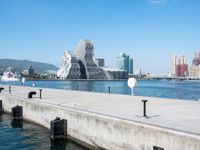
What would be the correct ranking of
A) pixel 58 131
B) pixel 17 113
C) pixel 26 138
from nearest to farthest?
1. pixel 58 131
2. pixel 26 138
3. pixel 17 113

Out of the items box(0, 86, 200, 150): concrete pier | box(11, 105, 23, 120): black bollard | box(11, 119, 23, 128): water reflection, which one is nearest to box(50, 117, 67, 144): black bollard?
box(0, 86, 200, 150): concrete pier

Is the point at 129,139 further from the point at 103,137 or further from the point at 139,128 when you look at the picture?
the point at 103,137

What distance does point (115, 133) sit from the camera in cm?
1464

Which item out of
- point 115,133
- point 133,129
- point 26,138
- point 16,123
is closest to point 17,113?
point 16,123

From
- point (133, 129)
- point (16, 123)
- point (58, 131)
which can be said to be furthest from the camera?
point (16, 123)

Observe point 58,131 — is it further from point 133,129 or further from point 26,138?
point 133,129

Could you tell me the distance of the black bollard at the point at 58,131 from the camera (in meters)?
18.8

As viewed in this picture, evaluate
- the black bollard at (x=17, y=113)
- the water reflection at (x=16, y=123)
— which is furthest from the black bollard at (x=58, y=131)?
the black bollard at (x=17, y=113)

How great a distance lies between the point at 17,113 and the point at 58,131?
9.23m

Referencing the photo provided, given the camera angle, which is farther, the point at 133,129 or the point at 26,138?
the point at 26,138

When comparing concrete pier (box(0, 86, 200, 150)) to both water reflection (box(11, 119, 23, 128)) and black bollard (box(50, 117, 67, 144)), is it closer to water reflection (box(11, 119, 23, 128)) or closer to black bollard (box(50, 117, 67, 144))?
black bollard (box(50, 117, 67, 144))

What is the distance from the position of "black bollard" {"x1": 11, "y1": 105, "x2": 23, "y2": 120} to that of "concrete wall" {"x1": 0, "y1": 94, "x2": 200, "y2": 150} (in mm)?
5134

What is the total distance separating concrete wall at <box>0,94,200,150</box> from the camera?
11487mm

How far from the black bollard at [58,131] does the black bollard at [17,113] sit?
29.3ft
